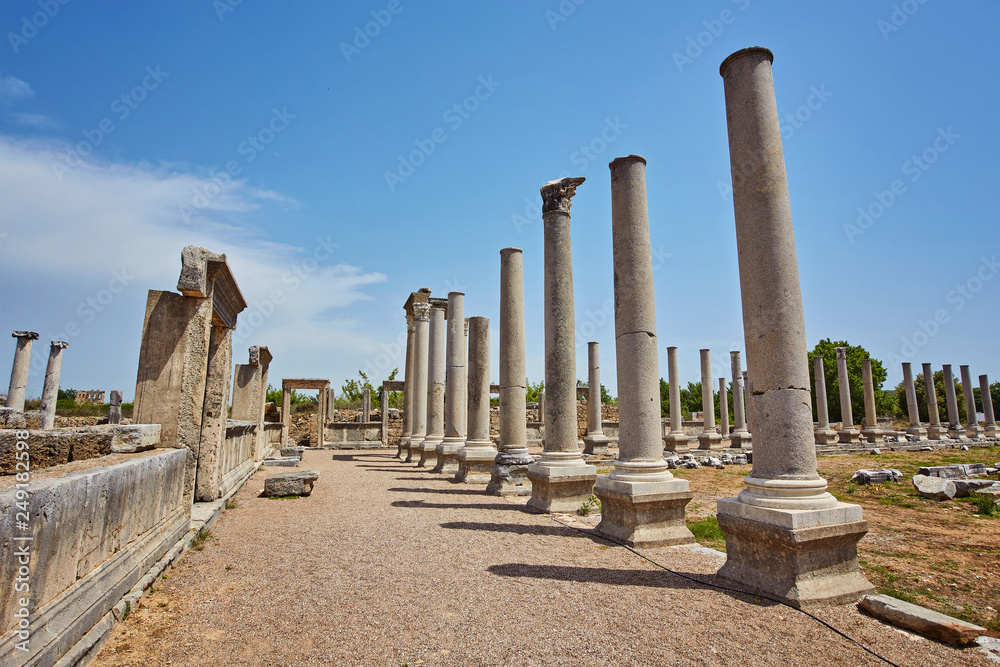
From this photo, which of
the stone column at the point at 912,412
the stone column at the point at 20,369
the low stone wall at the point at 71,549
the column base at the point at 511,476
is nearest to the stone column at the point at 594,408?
the column base at the point at 511,476

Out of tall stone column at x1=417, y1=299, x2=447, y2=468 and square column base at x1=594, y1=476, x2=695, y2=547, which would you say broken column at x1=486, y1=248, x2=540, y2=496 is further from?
tall stone column at x1=417, y1=299, x2=447, y2=468

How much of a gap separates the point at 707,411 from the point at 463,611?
81.7ft

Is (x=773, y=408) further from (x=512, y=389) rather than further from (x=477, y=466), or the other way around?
(x=477, y=466)

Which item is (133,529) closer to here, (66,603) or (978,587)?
(66,603)

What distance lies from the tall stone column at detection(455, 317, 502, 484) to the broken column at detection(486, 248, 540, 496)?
0.96 meters

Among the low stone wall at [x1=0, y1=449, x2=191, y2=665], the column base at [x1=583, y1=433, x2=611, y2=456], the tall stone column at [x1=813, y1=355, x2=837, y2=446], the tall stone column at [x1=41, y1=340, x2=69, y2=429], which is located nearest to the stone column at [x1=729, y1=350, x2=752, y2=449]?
the tall stone column at [x1=813, y1=355, x2=837, y2=446]

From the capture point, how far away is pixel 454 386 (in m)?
15.5

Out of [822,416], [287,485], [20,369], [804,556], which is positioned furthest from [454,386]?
[822,416]

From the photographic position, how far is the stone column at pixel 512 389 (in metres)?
11.1

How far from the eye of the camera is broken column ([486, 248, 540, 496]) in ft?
36.5

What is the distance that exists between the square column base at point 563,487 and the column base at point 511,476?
1.66m

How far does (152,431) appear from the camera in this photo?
6.50 meters

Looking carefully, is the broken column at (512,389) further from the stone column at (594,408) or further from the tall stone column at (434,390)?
the stone column at (594,408)

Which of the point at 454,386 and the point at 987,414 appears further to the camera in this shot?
the point at 987,414
